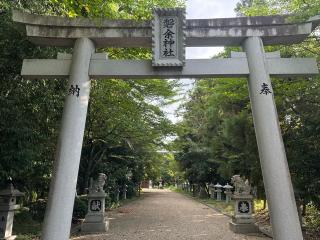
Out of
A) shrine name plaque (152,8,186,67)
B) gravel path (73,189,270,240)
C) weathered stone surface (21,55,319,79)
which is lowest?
gravel path (73,189,270,240)

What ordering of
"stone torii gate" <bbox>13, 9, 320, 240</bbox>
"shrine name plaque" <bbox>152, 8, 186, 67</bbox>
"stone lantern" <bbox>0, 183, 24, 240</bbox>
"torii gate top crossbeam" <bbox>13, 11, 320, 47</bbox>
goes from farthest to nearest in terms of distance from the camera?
1. "stone lantern" <bbox>0, 183, 24, 240</bbox>
2. "torii gate top crossbeam" <bbox>13, 11, 320, 47</bbox>
3. "shrine name plaque" <bbox>152, 8, 186, 67</bbox>
4. "stone torii gate" <bbox>13, 9, 320, 240</bbox>

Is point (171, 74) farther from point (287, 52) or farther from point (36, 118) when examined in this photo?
point (287, 52)

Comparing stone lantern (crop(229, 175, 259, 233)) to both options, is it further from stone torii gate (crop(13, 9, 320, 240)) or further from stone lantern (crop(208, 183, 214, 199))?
stone lantern (crop(208, 183, 214, 199))

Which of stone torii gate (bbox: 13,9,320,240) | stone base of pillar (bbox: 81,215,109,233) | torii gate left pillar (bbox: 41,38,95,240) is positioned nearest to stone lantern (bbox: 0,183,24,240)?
torii gate left pillar (bbox: 41,38,95,240)

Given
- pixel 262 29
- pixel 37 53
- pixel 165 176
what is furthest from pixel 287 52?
pixel 165 176

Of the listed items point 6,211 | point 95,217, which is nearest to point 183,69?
point 6,211

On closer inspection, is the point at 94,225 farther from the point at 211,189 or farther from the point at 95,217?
the point at 211,189

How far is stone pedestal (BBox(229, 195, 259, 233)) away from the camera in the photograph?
1234cm

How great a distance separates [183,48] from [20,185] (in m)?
9.29

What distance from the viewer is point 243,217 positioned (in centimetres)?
1245

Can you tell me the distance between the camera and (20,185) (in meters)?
13.4

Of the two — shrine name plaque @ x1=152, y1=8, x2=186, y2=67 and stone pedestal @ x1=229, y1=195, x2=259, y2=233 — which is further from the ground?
shrine name plaque @ x1=152, y1=8, x2=186, y2=67

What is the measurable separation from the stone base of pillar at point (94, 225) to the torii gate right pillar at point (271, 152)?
7.47 metres

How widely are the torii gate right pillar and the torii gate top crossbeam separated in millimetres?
357
